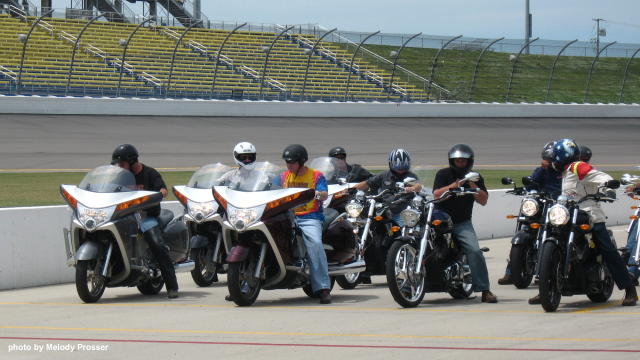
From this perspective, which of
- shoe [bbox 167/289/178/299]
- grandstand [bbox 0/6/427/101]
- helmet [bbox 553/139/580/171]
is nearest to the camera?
helmet [bbox 553/139/580/171]

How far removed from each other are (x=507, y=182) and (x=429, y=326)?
255 cm

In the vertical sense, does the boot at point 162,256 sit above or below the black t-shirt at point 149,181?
below

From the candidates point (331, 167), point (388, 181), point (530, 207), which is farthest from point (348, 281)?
point (530, 207)

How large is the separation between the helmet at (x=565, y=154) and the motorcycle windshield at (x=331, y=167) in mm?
3310

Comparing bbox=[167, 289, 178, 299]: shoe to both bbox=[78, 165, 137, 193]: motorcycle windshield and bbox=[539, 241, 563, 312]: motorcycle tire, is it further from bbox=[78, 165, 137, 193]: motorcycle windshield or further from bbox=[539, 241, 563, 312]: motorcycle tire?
bbox=[539, 241, 563, 312]: motorcycle tire

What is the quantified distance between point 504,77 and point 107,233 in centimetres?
4405

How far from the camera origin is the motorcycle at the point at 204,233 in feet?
39.3

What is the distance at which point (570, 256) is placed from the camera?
9.41 meters

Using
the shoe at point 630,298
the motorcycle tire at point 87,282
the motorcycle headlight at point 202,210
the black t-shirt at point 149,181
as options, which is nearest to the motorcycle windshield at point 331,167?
the motorcycle headlight at point 202,210

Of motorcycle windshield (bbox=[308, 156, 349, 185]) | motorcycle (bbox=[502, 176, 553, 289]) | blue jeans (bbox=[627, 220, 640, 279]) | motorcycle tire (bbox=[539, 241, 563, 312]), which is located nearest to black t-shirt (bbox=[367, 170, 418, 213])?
motorcycle windshield (bbox=[308, 156, 349, 185])

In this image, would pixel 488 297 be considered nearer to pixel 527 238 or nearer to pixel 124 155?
pixel 527 238

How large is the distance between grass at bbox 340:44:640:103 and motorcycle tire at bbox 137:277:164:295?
39225 mm

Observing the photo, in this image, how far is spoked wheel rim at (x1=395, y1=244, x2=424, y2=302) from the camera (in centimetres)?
960

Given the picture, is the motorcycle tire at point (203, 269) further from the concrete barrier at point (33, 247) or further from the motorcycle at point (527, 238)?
the motorcycle at point (527, 238)
